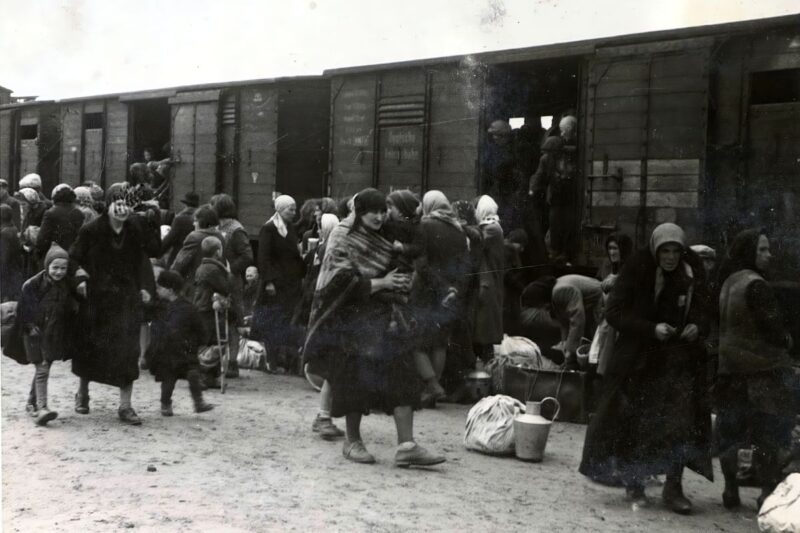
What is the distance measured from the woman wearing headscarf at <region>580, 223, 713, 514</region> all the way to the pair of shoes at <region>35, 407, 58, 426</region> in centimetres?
413

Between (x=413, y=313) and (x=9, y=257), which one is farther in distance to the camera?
(x=9, y=257)

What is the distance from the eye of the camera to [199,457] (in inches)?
245

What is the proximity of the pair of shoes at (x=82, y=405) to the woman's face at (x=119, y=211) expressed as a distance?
1549 mm

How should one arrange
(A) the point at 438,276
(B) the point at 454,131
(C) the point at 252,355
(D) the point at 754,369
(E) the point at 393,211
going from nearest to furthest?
(D) the point at 754,369
(E) the point at 393,211
(A) the point at 438,276
(C) the point at 252,355
(B) the point at 454,131

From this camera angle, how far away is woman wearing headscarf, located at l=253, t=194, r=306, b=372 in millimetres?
9234

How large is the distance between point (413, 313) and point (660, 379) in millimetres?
2003

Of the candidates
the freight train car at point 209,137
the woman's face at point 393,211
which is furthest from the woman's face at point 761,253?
the freight train car at point 209,137

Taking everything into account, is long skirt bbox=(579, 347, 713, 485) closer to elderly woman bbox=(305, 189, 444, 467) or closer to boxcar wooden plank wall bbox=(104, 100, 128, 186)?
elderly woman bbox=(305, 189, 444, 467)

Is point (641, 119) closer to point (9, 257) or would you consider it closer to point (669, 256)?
point (669, 256)

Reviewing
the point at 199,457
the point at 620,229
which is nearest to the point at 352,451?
the point at 199,457

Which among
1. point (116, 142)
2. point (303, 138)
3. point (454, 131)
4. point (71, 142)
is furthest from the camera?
point (71, 142)

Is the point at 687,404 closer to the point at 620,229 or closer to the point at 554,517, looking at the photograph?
the point at 554,517

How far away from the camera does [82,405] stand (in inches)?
295

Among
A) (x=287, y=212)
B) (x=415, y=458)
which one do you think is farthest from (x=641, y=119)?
(x=415, y=458)
